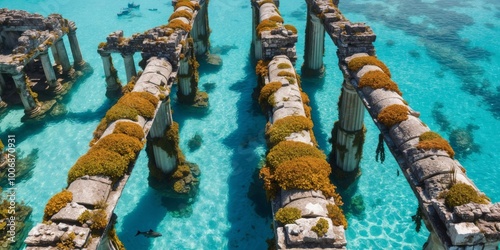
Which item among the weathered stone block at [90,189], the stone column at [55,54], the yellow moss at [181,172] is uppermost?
the weathered stone block at [90,189]

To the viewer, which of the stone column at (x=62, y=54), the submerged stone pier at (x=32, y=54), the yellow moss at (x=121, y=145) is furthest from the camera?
the stone column at (x=62, y=54)

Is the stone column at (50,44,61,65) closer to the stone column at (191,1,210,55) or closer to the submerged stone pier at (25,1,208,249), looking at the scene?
the submerged stone pier at (25,1,208,249)

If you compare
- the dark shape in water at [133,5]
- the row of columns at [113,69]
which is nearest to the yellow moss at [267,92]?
the row of columns at [113,69]

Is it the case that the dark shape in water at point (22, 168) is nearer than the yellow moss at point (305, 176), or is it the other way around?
the yellow moss at point (305, 176)

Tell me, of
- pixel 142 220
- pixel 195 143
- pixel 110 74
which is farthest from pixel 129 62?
pixel 142 220

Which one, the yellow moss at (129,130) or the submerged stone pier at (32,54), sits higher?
the yellow moss at (129,130)

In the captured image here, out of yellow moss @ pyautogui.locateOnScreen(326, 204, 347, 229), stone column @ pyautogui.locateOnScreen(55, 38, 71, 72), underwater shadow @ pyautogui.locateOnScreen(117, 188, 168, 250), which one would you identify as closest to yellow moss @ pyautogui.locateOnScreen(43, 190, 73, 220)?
yellow moss @ pyautogui.locateOnScreen(326, 204, 347, 229)

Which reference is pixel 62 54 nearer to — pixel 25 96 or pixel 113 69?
pixel 113 69

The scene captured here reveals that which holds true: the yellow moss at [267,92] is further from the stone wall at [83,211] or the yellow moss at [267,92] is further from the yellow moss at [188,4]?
the yellow moss at [188,4]
